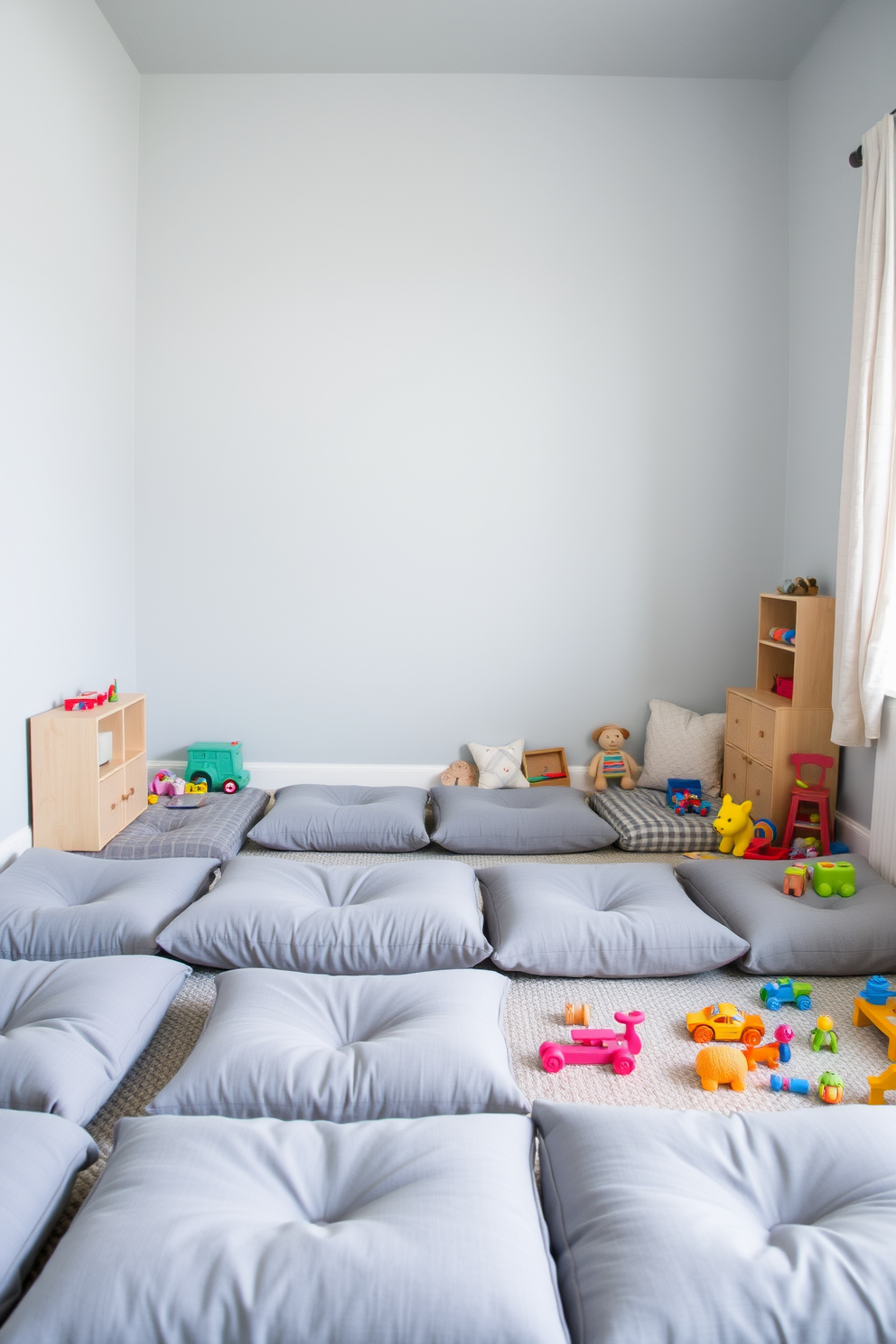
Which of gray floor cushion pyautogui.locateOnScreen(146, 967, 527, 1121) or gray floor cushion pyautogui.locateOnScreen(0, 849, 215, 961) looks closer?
gray floor cushion pyautogui.locateOnScreen(146, 967, 527, 1121)

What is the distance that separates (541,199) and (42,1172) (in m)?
3.63

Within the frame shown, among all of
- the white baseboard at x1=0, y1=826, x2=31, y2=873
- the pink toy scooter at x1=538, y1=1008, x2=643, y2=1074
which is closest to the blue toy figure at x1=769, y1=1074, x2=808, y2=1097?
the pink toy scooter at x1=538, y1=1008, x2=643, y2=1074

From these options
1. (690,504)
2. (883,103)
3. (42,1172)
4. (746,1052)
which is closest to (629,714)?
(690,504)

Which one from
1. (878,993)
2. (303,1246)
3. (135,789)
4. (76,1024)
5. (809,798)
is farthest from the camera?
(135,789)

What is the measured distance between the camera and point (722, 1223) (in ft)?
3.69

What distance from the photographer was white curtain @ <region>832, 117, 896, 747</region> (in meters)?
2.64

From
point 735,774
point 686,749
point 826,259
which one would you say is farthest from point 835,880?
point 826,259

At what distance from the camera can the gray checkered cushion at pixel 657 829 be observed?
3107 millimetres

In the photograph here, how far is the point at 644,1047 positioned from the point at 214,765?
2231 millimetres

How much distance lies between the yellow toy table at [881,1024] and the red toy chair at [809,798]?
3.17ft

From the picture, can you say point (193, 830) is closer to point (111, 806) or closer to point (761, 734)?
point (111, 806)

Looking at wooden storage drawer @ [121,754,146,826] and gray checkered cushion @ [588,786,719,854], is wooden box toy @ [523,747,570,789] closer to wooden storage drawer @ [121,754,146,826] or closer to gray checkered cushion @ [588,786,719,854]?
gray checkered cushion @ [588,786,719,854]

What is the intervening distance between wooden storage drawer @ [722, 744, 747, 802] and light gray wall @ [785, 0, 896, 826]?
354 millimetres

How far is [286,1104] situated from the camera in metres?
1.45
